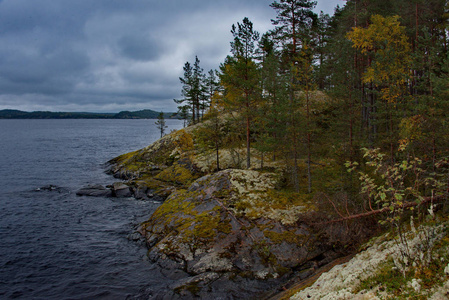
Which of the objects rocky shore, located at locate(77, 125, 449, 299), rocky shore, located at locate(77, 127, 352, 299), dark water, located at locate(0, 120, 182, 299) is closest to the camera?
rocky shore, located at locate(77, 125, 449, 299)

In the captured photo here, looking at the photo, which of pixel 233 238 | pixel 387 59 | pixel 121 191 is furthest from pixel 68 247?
pixel 387 59

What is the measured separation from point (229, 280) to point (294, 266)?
319 cm

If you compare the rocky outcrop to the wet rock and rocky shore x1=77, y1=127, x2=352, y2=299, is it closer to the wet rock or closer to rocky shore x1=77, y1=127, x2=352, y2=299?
rocky shore x1=77, y1=127, x2=352, y2=299

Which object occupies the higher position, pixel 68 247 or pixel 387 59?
pixel 387 59

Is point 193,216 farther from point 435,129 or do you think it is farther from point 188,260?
point 435,129

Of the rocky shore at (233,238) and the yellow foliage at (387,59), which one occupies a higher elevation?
the yellow foliage at (387,59)

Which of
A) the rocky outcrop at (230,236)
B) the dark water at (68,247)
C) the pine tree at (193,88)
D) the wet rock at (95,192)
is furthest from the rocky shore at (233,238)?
the pine tree at (193,88)

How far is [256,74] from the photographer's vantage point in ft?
69.1

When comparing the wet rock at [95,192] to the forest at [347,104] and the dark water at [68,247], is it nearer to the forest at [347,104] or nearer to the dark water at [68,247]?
the dark water at [68,247]

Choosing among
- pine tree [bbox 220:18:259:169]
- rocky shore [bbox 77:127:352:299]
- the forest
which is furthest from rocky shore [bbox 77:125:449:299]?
pine tree [bbox 220:18:259:169]

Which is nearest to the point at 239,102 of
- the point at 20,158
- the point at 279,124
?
the point at 279,124

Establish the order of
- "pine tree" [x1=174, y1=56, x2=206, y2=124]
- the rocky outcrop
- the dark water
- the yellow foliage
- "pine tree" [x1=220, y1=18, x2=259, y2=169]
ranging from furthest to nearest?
"pine tree" [x1=174, y1=56, x2=206, y2=124], "pine tree" [x1=220, y1=18, x2=259, y2=169], the yellow foliage, the dark water, the rocky outcrop

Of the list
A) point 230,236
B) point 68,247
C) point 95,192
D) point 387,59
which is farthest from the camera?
point 95,192

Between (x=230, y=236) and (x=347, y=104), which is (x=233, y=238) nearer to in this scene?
(x=230, y=236)
